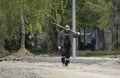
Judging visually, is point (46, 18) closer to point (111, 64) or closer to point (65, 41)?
point (111, 64)

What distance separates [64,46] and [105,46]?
876 inches

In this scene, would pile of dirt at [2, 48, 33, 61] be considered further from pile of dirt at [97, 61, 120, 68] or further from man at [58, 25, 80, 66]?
man at [58, 25, 80, 66]

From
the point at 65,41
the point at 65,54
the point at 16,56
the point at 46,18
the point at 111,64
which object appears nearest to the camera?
the point at 65,41

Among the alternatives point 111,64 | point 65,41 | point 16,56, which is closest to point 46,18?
point 16,56

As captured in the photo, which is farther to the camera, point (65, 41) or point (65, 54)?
point (65, 54)

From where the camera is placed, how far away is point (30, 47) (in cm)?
4569

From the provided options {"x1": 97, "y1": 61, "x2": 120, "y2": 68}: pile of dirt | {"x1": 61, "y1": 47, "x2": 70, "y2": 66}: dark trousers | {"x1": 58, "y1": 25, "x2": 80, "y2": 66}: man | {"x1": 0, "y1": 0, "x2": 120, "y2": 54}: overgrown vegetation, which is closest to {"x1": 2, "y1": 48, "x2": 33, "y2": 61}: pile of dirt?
{"x1": 0, "y1": 0, "x2": 120, "y2": 54}: overgrown vegetation

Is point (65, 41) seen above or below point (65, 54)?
above

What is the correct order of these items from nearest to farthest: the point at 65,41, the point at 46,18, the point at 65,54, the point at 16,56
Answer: the point at 65,41 < the point at 65,54 < the point at 46,18 < the point at 16,56

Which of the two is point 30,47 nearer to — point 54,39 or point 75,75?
point 54,39

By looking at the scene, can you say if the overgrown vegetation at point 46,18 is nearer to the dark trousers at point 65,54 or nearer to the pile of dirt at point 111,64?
the dark trousers at point 65,54

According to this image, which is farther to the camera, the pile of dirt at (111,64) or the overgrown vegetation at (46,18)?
the pile of dirt at (111,64)

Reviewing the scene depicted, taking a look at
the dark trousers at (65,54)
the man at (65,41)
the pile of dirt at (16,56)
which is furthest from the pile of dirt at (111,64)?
the pile of dirt at (16,56)

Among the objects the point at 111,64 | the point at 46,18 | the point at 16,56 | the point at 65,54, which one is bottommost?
the point at 16,56
